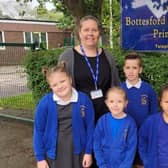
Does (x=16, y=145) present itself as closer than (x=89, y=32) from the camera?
No

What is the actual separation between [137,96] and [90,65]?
0.51 metres

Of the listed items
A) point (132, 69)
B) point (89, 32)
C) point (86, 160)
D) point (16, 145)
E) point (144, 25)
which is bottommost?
point (16, 145)

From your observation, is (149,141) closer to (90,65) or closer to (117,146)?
(117,146)

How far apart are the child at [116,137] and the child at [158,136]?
5.3 inches

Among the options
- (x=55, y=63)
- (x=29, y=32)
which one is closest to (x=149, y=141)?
(x=55, y=63)

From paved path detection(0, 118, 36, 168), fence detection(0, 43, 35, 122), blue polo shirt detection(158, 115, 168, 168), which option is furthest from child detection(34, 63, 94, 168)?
fence detection(0, 43, 35, 122)

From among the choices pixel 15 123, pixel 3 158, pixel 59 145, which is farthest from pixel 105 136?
pixel 15 123

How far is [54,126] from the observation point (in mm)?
3082

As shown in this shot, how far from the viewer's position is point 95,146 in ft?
10.1

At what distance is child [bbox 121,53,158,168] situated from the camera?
3318 millimetres

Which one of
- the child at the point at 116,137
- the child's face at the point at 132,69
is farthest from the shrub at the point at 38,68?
the child at the point at 116,137

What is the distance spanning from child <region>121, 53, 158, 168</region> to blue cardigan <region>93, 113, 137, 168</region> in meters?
0.31

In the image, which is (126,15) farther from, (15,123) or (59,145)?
(15,123)

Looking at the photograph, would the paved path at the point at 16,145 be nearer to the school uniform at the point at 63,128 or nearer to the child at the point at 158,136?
the school uniform at the point at 63,128
